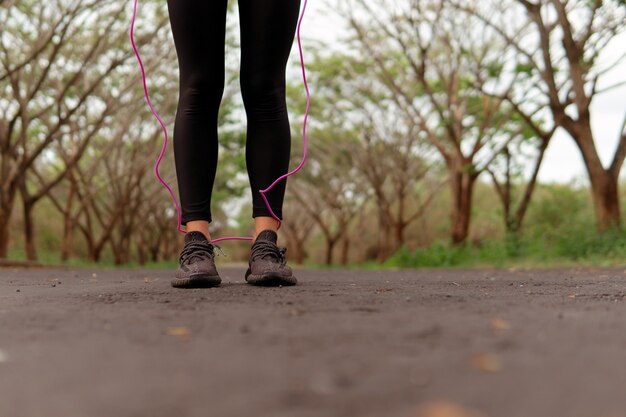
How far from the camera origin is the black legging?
309cm

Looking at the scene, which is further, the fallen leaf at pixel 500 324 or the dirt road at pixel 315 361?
the fallen leaf at pixel 500 324

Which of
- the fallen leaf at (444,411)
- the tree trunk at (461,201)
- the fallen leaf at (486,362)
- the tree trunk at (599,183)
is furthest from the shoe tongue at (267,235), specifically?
the tree trunk at (461,201)

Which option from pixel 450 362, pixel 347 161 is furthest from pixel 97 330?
pixel 347 161

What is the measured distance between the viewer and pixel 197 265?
3018 millimetres

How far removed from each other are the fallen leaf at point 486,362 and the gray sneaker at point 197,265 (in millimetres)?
1775

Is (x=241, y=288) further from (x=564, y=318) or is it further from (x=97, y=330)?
(x=564, y=318)

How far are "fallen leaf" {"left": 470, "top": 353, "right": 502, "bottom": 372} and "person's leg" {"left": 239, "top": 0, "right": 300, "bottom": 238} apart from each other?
1.91 metres

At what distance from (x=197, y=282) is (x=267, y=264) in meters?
0.32

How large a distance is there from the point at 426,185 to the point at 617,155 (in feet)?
61.1

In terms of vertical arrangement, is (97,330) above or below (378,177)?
below

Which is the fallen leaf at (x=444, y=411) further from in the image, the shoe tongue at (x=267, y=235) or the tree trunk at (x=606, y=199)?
the tree trunk at (x=606, y=199)

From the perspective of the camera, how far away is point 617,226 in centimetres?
909

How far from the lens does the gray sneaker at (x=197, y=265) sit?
118 inches

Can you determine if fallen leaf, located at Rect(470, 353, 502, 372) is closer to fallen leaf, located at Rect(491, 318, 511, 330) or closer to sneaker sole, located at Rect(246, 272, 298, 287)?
fallen leaf, located at Rect(491, 318, 511, 330)
